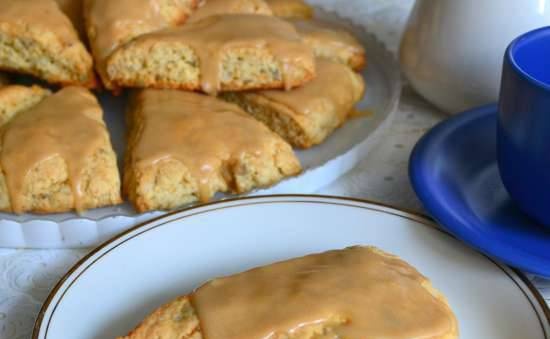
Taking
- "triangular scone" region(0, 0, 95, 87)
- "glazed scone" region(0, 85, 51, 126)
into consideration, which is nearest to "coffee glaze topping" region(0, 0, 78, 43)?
"triangular scone" region(0, 0, 95, 87)

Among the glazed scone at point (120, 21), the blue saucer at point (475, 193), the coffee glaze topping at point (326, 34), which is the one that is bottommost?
the blue saucer at point (475, 193)

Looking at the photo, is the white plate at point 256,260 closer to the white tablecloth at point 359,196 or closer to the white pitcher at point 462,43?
the white tablecloth at point 359,196

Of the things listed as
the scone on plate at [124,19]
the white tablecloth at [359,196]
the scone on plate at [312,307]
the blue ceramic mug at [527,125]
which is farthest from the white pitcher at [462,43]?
the scone on plate at [312,307]

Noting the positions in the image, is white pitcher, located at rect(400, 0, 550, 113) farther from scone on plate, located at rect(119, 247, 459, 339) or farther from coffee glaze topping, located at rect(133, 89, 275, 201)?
scone on plate, located at rect(119, 247, 459, 339)

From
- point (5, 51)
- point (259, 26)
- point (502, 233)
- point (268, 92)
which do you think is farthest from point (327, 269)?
point (5, 51)

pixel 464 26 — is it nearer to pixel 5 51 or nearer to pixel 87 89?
pixel 87 89

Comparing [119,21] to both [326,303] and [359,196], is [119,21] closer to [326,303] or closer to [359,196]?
[359,196]

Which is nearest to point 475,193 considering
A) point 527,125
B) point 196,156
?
point 527,125
